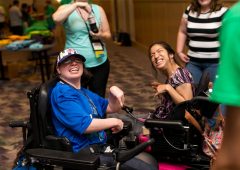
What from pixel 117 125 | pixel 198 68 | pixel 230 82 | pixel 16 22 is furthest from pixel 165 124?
pixel 16 22

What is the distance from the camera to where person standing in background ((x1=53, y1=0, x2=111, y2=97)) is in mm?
3192

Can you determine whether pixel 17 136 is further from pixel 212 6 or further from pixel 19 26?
pixel 19 26

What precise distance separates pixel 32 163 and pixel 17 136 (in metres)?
2.09

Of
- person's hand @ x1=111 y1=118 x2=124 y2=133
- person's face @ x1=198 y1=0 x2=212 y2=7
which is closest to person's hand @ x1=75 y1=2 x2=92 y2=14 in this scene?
person's face @ x1=198 y1=0 x2=212 y2=7

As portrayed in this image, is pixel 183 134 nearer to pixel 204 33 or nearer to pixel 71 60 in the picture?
pixel 71 60

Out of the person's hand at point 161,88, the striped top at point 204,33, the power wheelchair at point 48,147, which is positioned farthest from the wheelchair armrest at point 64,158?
the striped top at point 204,33

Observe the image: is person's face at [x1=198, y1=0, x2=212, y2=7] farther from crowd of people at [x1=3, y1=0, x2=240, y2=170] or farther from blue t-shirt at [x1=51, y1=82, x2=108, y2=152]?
blue t-shirt at [x1=51, y1=82, x2=108, y2=152]

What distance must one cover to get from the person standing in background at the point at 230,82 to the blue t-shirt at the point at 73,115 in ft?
4.86

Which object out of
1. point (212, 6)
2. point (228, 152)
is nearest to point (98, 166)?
point (228, 152)

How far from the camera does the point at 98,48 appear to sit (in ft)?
10.7

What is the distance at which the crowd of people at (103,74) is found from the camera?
2.27 meters

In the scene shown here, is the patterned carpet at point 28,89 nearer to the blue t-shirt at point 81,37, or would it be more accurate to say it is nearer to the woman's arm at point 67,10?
the blue t-shirt at point 81,37

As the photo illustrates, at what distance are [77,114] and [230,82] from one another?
5.08 ft

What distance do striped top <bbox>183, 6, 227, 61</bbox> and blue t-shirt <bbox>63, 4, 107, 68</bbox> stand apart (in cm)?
70
